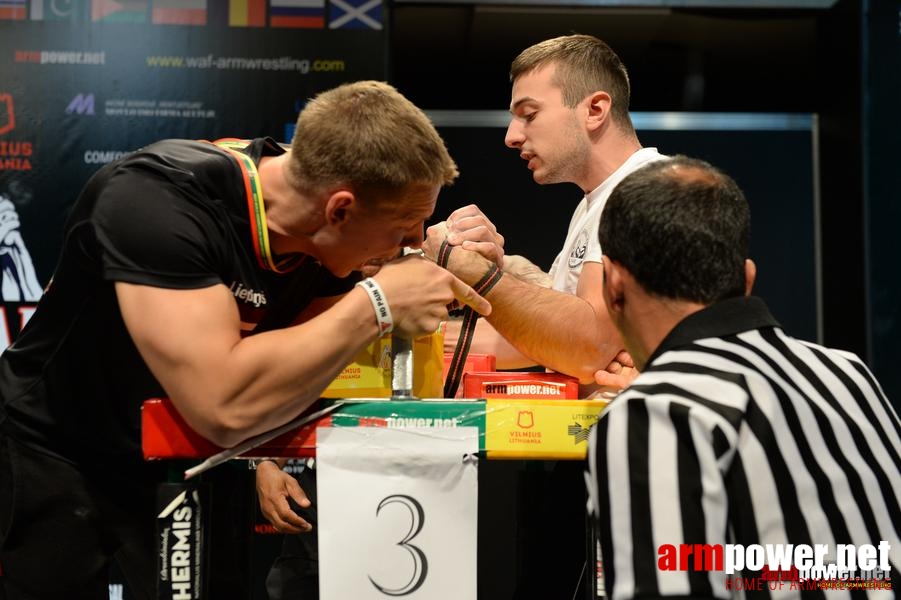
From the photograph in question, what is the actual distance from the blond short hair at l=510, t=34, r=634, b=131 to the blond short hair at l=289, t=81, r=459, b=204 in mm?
1083

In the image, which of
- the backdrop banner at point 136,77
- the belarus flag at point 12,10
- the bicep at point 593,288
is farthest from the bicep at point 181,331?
the belarus flag at point 12,10

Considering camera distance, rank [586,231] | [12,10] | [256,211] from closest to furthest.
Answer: [256,211] → [586,231] → [12,10]

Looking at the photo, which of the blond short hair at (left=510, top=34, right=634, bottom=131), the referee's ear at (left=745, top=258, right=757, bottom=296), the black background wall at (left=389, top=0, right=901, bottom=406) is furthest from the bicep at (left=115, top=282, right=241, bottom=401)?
the black background wall at (left=389, top=0, right=901, bottom=406)

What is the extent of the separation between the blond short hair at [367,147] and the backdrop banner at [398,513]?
1.40 ft

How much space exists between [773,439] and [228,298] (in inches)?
31.5

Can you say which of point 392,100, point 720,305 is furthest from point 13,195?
point 720,305

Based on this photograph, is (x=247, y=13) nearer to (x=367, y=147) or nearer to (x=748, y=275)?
(x=367, y=147)

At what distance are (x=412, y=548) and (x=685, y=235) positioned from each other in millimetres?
603

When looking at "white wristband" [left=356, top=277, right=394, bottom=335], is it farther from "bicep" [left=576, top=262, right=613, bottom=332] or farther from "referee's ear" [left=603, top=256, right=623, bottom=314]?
"bicep" [left=576, top=262, right=613, bottom=332]

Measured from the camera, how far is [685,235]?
4.01ft

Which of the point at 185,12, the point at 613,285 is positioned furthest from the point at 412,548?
the point at 185,12

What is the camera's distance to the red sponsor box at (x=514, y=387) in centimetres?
171

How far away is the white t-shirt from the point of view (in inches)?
89.9

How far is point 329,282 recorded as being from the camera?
1.84m
